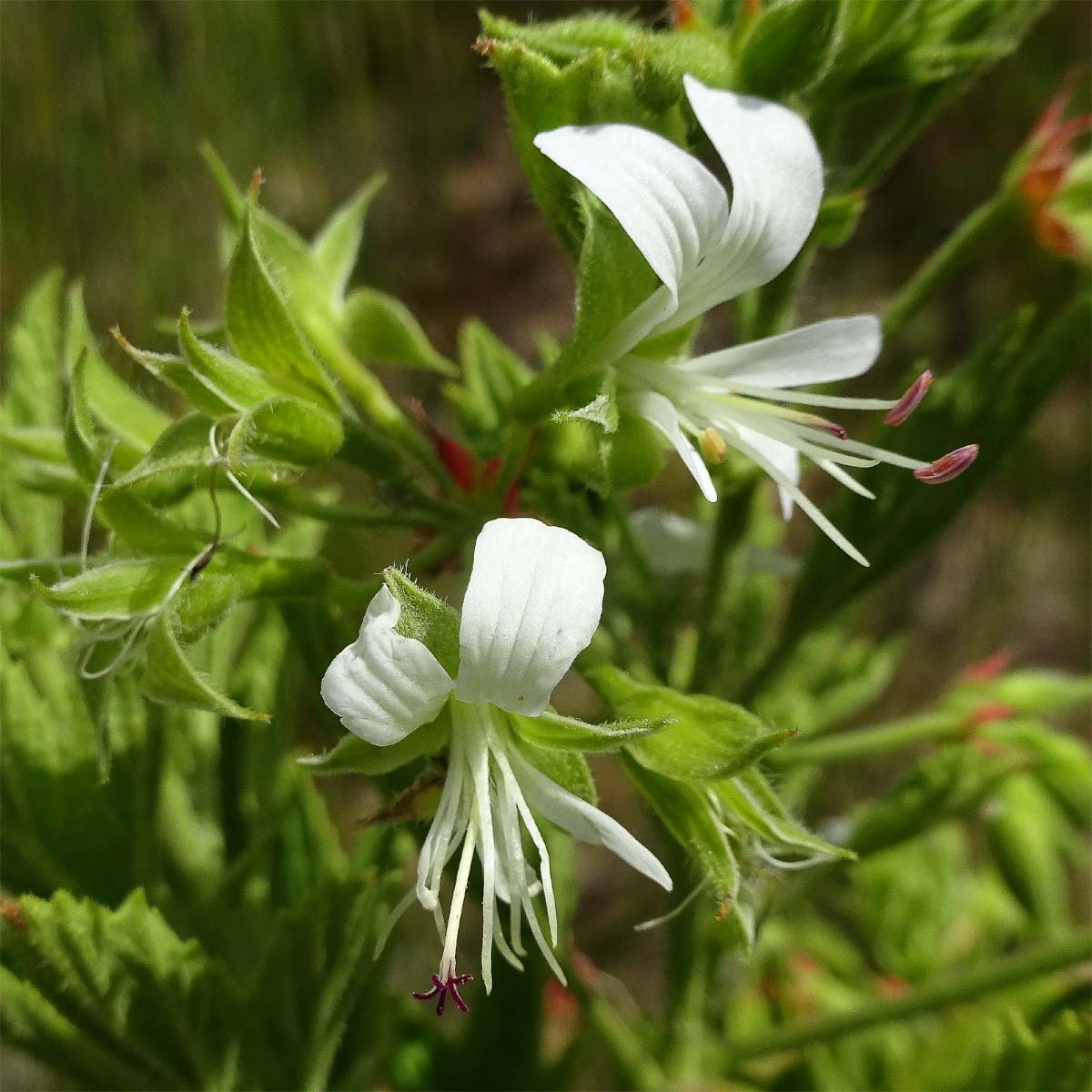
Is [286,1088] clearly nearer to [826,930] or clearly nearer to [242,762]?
[242,762]

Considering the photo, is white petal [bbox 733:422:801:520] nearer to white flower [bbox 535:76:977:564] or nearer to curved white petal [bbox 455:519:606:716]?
white flower [bbox 535:76:977:564]

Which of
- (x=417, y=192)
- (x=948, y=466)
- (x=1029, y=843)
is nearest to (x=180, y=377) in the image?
(x=948, y=466)

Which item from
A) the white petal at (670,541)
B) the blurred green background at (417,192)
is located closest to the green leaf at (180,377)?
the white petal at (670,541)

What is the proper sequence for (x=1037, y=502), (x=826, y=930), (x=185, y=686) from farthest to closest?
(x=1037, y=502) < (x=826, y=930) < (x=185, y=686)

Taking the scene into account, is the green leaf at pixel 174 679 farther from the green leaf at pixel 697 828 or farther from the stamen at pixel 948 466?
the stamen at pixel 948 466

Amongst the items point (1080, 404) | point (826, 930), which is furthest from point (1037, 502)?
point (826, 930)

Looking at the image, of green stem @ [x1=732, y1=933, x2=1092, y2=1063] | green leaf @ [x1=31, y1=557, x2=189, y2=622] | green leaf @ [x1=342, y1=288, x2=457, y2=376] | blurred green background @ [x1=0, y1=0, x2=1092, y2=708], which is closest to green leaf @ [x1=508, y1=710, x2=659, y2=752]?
green leaf @ [x1=31, y1=557, x2=189, y2=622]
